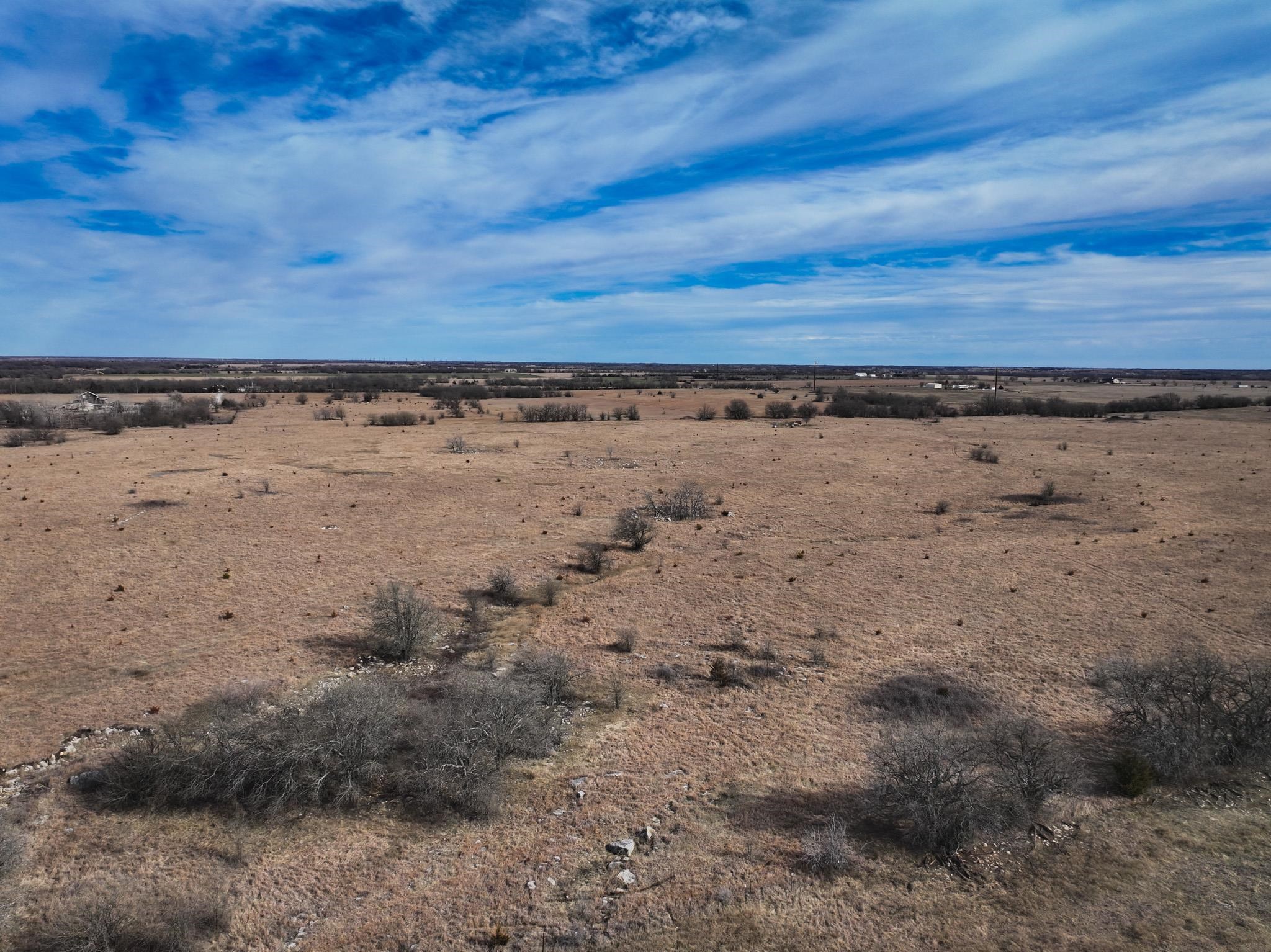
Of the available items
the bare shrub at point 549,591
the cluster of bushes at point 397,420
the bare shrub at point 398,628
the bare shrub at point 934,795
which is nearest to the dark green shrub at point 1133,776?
the bare shrub at point 934,795

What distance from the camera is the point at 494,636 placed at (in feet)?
33.5

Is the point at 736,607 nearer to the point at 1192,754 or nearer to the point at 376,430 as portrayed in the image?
the point at 1192,754

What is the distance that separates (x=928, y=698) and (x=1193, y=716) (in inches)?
102

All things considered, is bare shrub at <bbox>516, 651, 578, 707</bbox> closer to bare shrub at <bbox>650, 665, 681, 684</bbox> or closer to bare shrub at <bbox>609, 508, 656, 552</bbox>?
bare shrub at <bbox>650, 665, 681, 684</bbox>

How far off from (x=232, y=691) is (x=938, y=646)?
931 centimetres

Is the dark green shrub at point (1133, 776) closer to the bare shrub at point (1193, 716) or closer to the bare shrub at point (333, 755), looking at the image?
the bare shrub at point (1193, 716)

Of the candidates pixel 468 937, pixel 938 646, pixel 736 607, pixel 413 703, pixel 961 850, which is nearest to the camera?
pixel 468 937

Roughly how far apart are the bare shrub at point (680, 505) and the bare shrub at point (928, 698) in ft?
27.9

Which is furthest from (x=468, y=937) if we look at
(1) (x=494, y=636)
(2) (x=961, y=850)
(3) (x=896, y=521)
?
(3) (x=896, y=521)

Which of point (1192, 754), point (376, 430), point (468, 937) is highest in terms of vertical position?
point (376, 430)

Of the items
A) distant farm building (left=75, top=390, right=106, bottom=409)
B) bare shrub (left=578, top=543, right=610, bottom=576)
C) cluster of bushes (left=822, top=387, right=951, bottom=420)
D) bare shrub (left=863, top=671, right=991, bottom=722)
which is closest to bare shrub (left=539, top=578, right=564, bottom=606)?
bare shrub (left=578, top=543, right=610, bottom=576)

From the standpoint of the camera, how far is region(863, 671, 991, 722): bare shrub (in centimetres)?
807

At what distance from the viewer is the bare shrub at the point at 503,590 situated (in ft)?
38.2

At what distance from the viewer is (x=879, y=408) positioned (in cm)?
4806
